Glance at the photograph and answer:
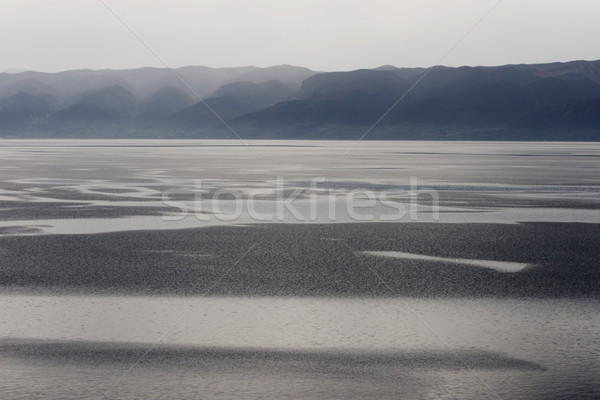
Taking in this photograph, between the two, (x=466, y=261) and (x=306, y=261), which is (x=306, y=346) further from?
(x=466, y=261)

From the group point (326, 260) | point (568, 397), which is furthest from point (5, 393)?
point (326, 260)

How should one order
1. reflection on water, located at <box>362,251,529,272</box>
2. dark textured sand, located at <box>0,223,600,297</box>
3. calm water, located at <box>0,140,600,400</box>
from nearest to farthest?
calm water, located at <box>0,140,600,400</box> < dark textured sand, located at <box>0,223,600,297</box> < reflection on water, located at <box>362,251,529,272</box>

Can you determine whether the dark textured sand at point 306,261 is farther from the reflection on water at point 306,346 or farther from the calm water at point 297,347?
the reflection on water at point 306,346

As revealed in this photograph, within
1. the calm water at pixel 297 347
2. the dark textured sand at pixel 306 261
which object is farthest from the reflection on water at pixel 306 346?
the dark textured sand at pixel 306 261

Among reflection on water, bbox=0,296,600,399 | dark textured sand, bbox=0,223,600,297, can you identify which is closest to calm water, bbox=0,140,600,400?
reflection on water, bbox=0,296,600,399

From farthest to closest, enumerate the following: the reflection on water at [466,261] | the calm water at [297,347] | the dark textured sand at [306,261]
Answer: the reflection on water at [466,261]
the dark textured sand at [306,261]
the calm water at [297,347]

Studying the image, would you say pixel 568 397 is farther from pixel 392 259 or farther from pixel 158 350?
pixel 392 259

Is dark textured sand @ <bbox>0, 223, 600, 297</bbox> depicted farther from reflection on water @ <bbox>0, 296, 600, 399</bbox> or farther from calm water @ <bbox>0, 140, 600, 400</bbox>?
reflection on water @ <bbox>0, 296, 600, 399</bbox>

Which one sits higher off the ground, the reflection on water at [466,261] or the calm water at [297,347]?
the calm water at [297,347]
